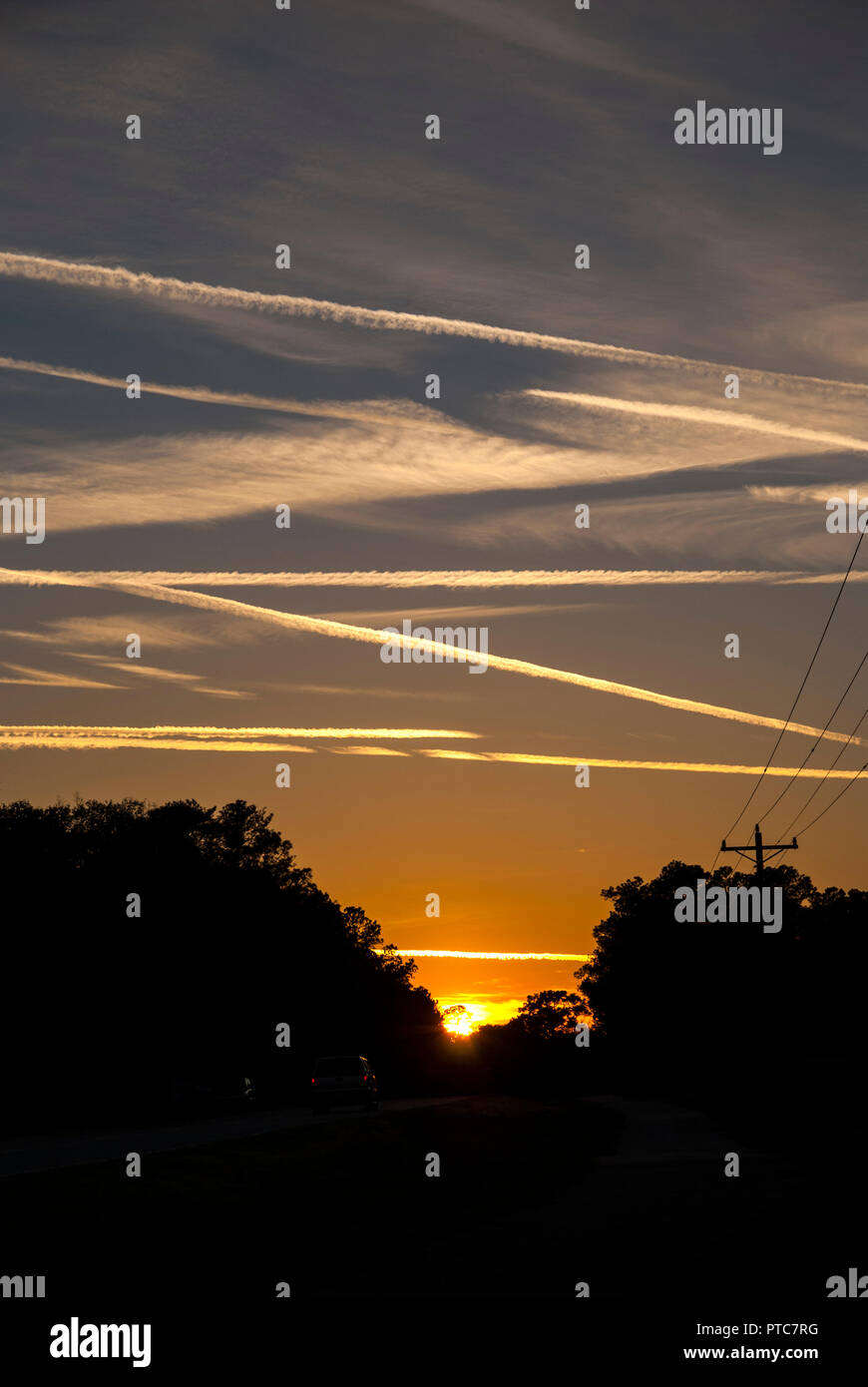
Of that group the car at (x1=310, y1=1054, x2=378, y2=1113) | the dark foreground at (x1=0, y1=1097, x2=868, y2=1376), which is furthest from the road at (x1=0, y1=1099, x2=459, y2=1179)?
the car at (x1=310, y1=1054, x2=378, y2=1113)

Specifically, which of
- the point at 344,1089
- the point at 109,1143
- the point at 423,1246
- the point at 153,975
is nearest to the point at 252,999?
the point at 153,975

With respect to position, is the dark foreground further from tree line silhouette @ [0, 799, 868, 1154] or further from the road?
tree line silhouette @ [0, 799, 868, 1154]

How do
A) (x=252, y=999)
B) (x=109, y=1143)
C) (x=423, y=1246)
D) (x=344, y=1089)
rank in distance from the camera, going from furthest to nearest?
(x=252, y=999) < (x=344, y=1089) < (x=109, y=1143) < (x=423, y=1246)

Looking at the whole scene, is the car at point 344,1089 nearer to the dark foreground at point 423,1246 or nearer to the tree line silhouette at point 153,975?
the tree line silhouette at point 153,975

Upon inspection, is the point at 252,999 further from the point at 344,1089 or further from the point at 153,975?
the point at 344,1089

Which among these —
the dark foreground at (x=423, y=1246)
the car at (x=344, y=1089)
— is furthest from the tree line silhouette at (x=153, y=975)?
the dark foreground at (x=423, y=1246)

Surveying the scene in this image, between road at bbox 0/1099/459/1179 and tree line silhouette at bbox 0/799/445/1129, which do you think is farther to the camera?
tree line silhouette at bbox 0/799/445/1129
